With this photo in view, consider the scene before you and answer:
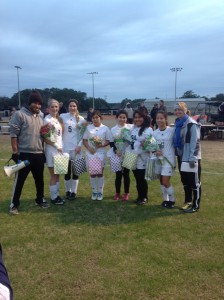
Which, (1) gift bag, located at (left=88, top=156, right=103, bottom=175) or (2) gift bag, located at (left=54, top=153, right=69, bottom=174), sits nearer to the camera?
(2) gift bag, located at (left=54, top=153, right=69, bottom=174)

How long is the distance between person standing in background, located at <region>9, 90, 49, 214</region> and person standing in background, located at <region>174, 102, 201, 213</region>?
252cm

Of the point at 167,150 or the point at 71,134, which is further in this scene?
the point at 71,134

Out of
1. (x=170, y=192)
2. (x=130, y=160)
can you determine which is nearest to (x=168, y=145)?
(x=130, y=160)

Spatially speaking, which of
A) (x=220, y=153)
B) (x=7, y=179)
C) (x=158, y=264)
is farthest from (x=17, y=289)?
(x=220, y=153)

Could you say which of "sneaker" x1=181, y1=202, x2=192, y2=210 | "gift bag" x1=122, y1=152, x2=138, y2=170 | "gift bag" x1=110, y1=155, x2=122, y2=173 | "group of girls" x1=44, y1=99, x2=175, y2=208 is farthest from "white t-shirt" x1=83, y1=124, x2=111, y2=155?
"sneaker" x1=181, y1=202, x2=192, y2=210

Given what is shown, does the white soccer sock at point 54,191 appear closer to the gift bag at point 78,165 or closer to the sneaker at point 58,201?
the sneaker at point 58,201

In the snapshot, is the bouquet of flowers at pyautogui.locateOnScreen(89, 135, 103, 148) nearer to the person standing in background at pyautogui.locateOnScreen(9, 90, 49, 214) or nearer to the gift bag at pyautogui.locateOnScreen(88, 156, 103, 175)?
the gift bag at pyautogui.locateOnScreen(88, 156, 103, 175)

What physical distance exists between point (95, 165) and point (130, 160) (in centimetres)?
73

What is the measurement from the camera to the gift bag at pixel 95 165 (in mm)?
6316

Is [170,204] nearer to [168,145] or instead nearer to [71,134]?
[168,145]

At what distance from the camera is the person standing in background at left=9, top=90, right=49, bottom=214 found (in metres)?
5.43

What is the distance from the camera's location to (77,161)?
6.40 meters

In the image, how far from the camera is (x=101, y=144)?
637 cm

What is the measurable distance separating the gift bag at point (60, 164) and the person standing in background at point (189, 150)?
211 cm
